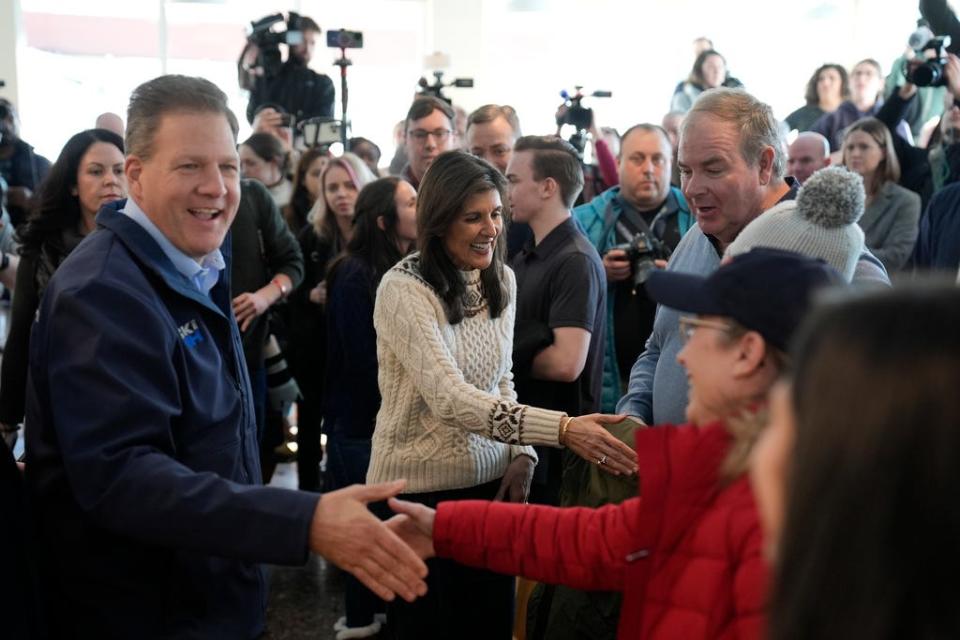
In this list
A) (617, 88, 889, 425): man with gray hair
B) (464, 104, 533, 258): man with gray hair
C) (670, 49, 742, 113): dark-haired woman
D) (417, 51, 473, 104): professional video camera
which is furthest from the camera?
(670, 49, 742, 113): dark-haired woman

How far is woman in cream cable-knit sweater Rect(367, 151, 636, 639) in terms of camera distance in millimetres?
2205

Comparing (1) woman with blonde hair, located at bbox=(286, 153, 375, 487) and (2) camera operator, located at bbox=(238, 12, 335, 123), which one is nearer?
(1) woman with blonde hair, located at bbox=(286, 153, 375, 487)

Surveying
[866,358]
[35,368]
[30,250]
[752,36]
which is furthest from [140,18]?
[866,358]

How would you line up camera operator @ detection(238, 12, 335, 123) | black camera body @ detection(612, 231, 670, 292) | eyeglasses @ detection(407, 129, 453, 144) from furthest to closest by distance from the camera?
camera operator @ detection(238, 12, 335, 123) < eyeglasses @ detection(407, 129, 453, 144) < black camera body @ detection(612, 231, 670, 292)

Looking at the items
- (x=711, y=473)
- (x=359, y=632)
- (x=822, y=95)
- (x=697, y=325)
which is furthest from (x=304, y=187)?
(x=822, y=95)

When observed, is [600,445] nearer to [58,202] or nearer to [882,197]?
[58,202]

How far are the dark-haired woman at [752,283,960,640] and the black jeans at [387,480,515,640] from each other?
1.74 metres

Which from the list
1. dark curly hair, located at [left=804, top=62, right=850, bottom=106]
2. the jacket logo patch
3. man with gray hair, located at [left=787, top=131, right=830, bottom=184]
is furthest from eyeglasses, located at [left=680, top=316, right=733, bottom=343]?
dark curly hair, located at [left=804, top=62, right=850, bottom=106]

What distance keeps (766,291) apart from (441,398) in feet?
3.65

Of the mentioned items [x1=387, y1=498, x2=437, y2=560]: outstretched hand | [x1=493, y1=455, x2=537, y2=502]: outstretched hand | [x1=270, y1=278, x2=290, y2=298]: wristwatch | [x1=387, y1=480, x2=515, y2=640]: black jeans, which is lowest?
[x1=387, y1=480, x2=515, y2=640]: black jeans

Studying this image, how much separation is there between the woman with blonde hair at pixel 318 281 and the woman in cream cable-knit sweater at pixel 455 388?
73.7 inches

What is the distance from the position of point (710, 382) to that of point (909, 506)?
2.34ft

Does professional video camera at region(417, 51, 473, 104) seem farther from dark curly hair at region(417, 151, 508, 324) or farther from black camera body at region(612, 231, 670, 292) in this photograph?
dark curly hair at region(417, 151, 508, 324)

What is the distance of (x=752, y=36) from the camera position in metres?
11.9
